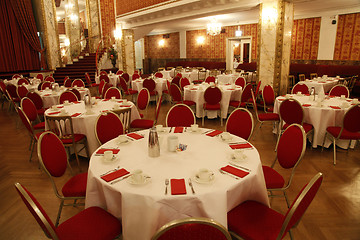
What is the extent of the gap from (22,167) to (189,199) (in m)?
3.33

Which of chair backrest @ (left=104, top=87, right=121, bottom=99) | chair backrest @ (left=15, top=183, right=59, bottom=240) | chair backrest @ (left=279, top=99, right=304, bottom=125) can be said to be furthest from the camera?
chair backrest @ (left=104, top=87, right=121, bottom=99)

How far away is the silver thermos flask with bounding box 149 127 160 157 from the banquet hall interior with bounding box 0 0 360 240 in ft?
2.16

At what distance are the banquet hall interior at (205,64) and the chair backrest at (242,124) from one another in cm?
81

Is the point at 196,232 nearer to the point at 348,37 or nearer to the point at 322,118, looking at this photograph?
the point at 322,118

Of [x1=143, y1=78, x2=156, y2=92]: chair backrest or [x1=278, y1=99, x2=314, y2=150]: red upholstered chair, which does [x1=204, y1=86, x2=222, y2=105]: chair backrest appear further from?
[x1=143, y1=78, x2=156, y2=92]: chair backrest

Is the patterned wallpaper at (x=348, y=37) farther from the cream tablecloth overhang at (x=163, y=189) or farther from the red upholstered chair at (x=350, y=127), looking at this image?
the cream tablecloth overhang at (x=163, y=189)

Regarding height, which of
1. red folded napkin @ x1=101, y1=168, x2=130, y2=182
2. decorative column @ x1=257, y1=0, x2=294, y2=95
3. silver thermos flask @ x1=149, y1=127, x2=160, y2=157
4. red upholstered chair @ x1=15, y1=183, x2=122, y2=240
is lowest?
red upholstered chair @ x1=15, y1=183, x2=122, y2=240

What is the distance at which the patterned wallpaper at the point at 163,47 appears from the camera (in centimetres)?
1659

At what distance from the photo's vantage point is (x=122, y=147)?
2434mm

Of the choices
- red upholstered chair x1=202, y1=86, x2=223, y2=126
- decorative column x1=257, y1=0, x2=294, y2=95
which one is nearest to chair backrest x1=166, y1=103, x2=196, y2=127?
red upholstered chair x1=202, y1=86, x2=223, y2=126

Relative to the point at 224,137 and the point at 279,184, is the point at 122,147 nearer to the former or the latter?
the point at 224,137

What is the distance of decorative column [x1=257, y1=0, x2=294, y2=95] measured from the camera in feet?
21.7

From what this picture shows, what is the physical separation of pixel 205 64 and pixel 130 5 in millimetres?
5474

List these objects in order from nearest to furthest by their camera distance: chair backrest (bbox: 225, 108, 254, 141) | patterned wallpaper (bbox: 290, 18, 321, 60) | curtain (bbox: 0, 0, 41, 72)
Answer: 1. chair backrest (bbox: 225, 108, 254, 141)
2. patterned wallpaper (bbox: 290, 18, 321, 60)
3. curtain (bbox: 0, 0, 41, 72)
